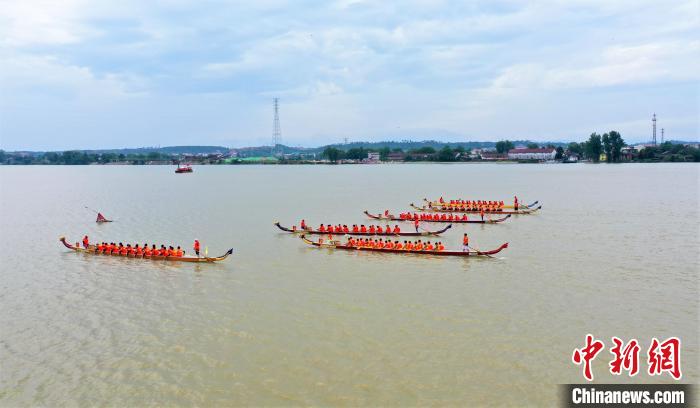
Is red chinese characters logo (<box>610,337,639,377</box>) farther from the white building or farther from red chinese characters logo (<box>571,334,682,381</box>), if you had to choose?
the white building

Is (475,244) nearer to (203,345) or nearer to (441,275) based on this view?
(441,275)

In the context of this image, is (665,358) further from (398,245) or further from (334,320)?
(398,245)

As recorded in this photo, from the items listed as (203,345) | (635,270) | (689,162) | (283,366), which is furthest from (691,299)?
(689,162)

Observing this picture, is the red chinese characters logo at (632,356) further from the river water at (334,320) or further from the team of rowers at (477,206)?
the team of rowers at (477,206)

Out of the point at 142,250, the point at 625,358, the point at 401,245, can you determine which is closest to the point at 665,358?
the point at 625,358

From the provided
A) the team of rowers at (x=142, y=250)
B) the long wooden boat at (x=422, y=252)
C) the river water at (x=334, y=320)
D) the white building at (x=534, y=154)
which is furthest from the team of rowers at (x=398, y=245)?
the white building at (x=534, y=154)

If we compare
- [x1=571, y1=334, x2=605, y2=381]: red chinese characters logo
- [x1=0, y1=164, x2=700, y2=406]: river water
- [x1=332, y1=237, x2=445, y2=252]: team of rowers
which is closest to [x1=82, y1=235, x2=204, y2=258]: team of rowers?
[x1=0, y1=164, x2=700, y2=406]: river water

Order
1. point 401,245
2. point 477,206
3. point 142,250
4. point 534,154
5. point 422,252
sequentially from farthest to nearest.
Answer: point 534,154
point 477,206
point 401,245
point 142,250
point 422,252

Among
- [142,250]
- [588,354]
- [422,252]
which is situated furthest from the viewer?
[142,250]
